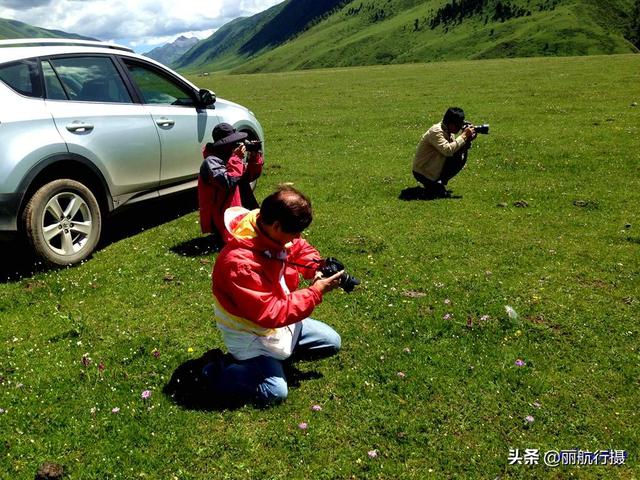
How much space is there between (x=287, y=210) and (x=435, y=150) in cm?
834

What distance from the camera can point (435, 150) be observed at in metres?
11.9

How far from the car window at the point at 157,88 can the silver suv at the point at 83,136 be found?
2cm

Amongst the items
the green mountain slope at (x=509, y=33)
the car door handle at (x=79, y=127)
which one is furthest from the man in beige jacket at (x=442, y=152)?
the green mountain slope at (x=509, y=33)

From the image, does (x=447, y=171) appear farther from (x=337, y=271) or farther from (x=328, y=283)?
(x=328, y=283)

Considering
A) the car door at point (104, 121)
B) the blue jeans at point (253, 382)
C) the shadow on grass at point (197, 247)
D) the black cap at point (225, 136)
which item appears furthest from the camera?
the shadow on grass at point (197, 247)

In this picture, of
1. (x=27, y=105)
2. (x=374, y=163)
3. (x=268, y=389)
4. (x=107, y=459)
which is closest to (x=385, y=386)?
(x=268, y=389)

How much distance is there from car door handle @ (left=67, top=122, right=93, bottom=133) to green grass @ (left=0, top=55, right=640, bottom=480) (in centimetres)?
219

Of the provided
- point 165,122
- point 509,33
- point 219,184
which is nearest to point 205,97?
point 165,122

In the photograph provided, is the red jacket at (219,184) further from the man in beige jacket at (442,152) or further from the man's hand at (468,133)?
the man's hand at (468,133)

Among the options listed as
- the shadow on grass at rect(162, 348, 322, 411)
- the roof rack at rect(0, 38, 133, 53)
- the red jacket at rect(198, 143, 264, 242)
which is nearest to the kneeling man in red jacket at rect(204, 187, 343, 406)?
the shadow on grass at rect(162, 348, 322, 411)

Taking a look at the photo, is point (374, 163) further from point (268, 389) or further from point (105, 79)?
point (268, 389)

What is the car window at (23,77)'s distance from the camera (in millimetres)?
7312

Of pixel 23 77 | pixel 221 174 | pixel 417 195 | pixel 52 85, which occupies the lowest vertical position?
pixel 417 195

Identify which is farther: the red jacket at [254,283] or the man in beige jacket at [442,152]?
the man in beige jacket at [442,152]
